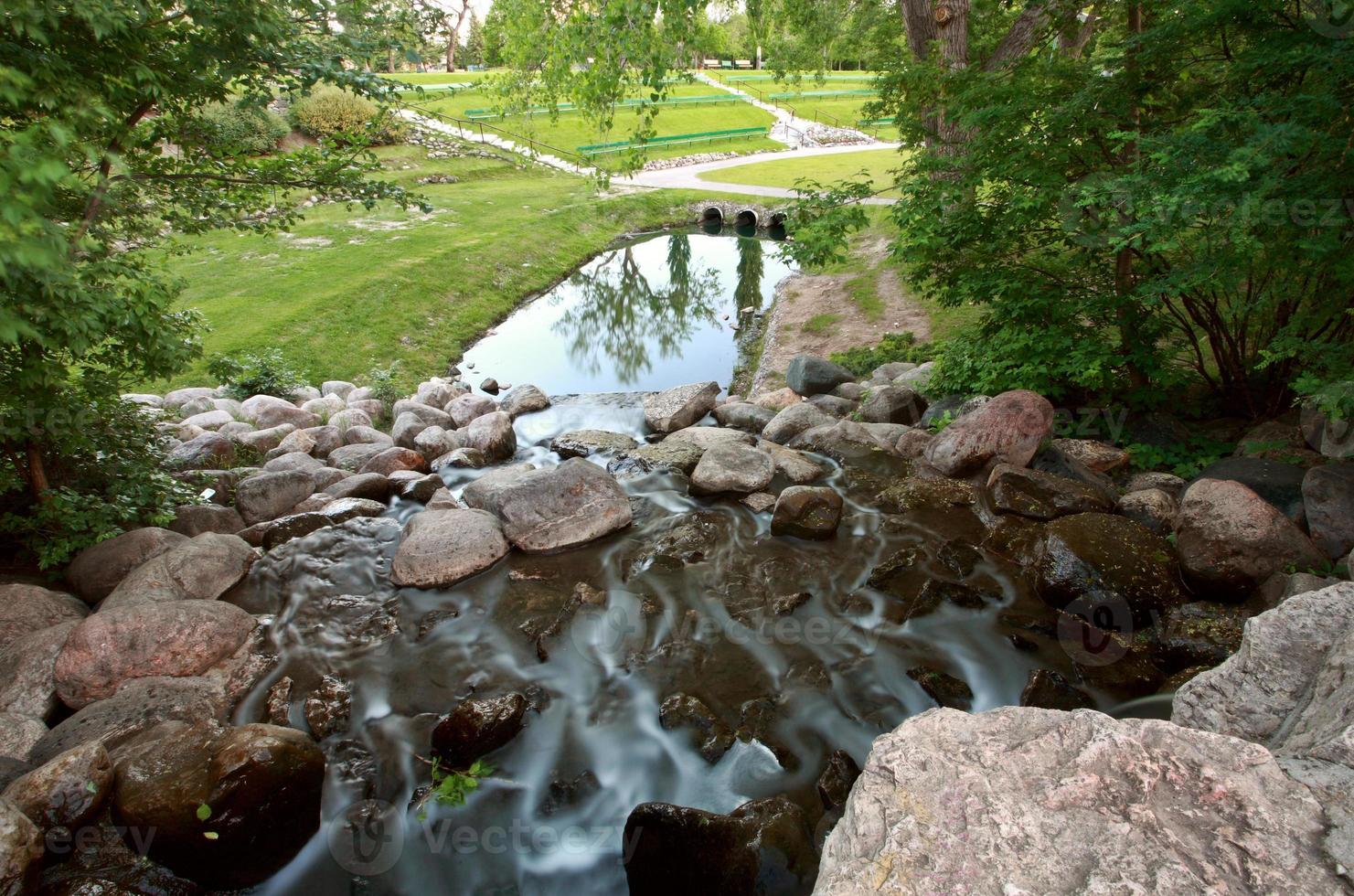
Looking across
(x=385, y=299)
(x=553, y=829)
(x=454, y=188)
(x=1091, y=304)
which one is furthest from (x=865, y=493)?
(x=454, y=188)

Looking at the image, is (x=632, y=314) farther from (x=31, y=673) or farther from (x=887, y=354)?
(x=31, y=673)

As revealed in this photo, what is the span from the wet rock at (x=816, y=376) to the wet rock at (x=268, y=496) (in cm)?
841

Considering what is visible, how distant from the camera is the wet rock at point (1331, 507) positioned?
6.17 meters

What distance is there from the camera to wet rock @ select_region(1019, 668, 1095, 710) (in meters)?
5.50

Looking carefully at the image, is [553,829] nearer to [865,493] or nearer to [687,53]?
[865,493]

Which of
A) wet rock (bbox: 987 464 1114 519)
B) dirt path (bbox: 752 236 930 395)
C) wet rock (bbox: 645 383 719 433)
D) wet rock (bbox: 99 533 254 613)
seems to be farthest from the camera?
dirt path (bbox: 752 236 930 395)

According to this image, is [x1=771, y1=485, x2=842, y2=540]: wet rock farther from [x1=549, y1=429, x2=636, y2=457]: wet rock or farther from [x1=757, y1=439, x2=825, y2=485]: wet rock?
[x1=549, y1=429, x2=636, y2=457]: wet rock

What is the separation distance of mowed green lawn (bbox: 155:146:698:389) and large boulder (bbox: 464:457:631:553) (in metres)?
4.79

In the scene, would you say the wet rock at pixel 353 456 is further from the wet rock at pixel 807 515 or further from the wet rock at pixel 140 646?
the wet rock at pixel 807 515

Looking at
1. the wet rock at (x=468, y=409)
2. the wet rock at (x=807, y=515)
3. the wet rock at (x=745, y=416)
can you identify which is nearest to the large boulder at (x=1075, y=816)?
the wet rock at (x=807, y=515)

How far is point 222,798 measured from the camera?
4.36 meters

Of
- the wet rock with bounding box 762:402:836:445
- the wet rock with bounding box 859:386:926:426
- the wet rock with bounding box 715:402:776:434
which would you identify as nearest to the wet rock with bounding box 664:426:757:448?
the wet rock with bounding box 762:402:836:445

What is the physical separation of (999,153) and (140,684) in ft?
32.4

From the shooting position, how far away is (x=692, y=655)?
20.9ft
